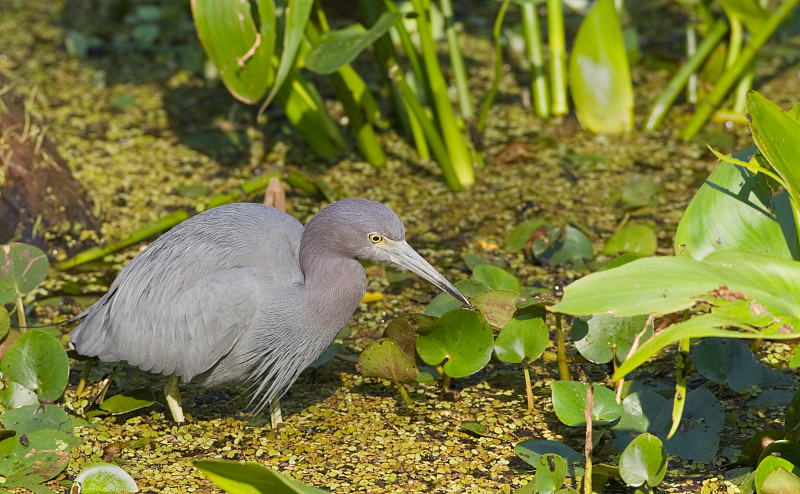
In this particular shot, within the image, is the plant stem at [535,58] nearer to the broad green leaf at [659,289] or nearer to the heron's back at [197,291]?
the heron's back at [197,291]

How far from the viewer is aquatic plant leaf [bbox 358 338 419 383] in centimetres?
301

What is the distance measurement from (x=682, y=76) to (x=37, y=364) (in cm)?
357

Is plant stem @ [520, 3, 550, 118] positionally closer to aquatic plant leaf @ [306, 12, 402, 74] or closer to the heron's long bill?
aquatic plant leaf @ [306, 12, 402, 74]

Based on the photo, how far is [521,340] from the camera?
3029mm

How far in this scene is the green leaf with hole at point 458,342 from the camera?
3.01 m

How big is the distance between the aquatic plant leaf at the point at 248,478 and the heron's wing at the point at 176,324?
742 mm

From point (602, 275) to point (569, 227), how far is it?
1991 millimetres

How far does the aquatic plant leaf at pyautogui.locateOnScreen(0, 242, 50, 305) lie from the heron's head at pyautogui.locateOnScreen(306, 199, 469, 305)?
3.90 ft

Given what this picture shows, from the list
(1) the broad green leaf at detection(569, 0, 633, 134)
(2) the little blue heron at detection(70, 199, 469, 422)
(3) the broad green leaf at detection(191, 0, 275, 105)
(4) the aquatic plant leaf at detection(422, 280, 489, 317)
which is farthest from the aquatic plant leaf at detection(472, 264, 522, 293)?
(1) the broad green leaf at detection(569, 0, 633, 134)

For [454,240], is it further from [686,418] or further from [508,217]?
[686,418]

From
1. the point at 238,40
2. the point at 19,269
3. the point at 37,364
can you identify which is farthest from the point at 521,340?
the point at 19,269

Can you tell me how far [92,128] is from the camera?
5.41 metres

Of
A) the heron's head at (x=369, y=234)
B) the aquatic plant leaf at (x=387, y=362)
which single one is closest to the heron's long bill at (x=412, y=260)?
the heron's head at (x=369, y=234)

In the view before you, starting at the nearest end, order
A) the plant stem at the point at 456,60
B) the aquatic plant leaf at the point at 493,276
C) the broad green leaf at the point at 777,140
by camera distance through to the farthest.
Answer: the broad green leaf at the point at 777,140 → the aquatic plant leaf at the point at 493,276 → the plant stem at the point at 456,60
